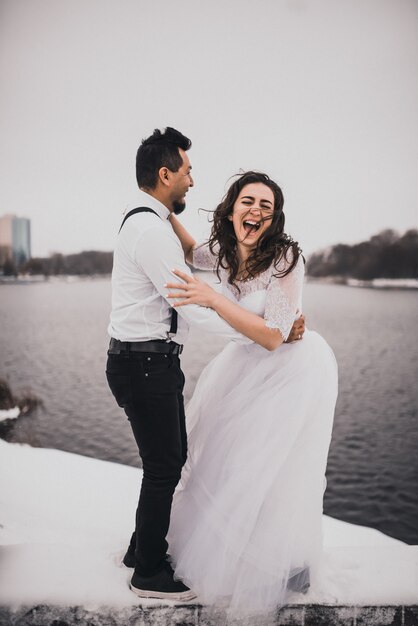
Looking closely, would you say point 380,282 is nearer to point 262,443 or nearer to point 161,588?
point 262,443

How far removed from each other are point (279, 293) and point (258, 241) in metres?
0.24

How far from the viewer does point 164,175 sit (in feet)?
6.22

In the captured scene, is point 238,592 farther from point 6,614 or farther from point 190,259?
point 190,259

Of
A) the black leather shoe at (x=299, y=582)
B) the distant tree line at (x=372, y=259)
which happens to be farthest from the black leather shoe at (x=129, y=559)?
the distant tree line at (x=372, y=259)

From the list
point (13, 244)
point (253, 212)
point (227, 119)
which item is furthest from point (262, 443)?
point (227, 119)

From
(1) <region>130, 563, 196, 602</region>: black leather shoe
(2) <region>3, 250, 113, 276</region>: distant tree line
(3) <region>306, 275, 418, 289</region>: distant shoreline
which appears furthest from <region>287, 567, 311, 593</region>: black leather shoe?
(3) <region>306, 275, 418, 289</region>: distant shoreline

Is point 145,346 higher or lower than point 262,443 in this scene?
higher

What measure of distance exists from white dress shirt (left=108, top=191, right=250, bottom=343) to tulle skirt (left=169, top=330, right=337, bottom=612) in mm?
283

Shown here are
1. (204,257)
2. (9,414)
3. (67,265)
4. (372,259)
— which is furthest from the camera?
(372,259)

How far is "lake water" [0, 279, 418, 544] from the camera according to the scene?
55.7ft

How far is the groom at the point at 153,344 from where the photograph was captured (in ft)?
5.87

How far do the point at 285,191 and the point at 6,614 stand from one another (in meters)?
1.92

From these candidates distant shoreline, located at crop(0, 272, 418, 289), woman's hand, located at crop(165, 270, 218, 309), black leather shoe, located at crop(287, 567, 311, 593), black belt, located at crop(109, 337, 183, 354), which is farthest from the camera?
distant shoreline, located at crop(0, 272, 418, 289)

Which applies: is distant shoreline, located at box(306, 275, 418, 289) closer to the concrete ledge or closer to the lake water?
the lake water
